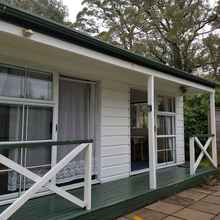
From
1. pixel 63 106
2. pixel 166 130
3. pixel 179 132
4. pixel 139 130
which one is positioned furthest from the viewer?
pixel 139 130

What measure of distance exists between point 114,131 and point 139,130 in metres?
2.78

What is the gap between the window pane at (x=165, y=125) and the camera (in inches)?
260

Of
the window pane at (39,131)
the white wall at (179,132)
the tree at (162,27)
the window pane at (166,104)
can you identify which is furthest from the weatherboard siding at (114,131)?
the tree at (162,27)

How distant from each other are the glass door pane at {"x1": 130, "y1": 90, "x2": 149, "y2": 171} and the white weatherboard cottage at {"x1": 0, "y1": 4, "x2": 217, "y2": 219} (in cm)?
133

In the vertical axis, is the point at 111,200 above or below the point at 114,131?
below

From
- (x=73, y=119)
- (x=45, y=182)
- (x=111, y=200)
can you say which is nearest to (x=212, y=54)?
(x=73, y=119)

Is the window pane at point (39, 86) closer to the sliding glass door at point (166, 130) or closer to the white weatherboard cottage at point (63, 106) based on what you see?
the white weatherboard cottage at point (63, 106)

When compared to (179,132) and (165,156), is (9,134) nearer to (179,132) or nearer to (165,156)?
(165,156)

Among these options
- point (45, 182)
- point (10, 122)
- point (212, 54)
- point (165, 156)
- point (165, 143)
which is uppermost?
point (212, 54)

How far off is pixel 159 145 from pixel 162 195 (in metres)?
2.24

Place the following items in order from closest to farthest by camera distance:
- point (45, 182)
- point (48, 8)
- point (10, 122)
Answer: point (45, 182) < point (10, 122) < point (48, 8)

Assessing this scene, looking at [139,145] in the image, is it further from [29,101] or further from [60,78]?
[29,101]

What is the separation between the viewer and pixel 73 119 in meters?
4.46

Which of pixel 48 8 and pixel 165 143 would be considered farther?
pixel 48 8
